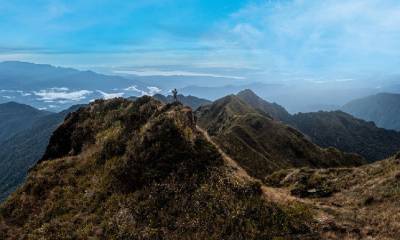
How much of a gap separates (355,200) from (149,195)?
16233 mm

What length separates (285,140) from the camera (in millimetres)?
166625

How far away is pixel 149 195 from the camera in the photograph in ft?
94.7

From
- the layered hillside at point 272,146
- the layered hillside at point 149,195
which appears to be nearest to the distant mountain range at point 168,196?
the layered hillside at point 149,195

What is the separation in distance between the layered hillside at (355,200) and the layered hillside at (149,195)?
7.21 ft

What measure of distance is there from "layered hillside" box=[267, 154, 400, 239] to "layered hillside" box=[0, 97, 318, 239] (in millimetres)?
2198

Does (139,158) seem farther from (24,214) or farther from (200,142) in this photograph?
(24,214)

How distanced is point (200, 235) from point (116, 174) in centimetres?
993

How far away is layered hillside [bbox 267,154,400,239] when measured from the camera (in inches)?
976

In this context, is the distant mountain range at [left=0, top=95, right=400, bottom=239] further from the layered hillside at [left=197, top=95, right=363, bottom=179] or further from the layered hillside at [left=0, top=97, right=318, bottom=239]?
the layered hillside at [left=197, top=95, right=363, bottom=179]

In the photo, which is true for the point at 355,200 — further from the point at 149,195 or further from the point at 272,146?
the point at 272,146

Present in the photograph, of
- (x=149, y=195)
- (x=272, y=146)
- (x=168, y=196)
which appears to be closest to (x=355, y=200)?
(x=168, y=196)

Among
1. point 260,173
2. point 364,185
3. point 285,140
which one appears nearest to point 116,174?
point 364,185

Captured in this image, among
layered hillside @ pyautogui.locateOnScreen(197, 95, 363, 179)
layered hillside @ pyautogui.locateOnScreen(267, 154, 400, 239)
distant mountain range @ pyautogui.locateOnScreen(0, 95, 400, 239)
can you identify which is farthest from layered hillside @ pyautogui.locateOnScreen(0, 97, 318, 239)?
layered hillside @ pyautogui.locateOnScreen(197, 95, 363, 179)

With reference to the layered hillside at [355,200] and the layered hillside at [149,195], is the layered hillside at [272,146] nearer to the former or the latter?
the layered hillside at [355,200]
